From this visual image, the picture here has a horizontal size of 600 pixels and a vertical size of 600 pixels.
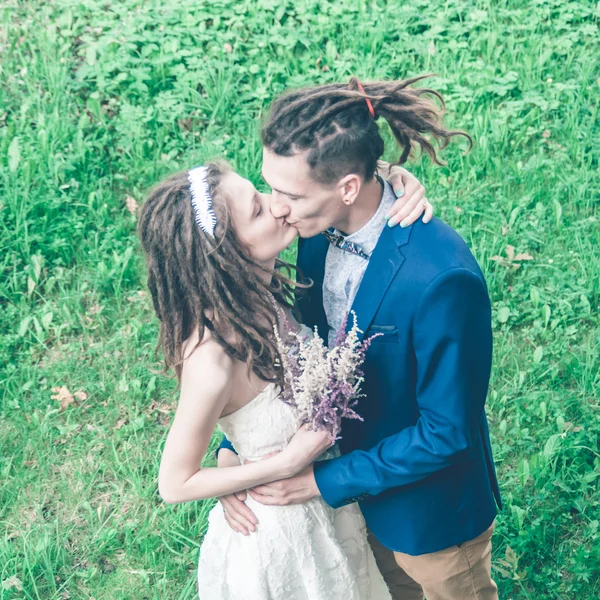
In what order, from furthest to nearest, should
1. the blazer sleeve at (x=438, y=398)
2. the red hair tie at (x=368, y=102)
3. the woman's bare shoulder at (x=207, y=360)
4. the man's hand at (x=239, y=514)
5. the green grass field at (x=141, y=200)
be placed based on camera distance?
the green grass field at (x=141, y=200)
the man's hand at (x=239, y=514)
the red hair tie at (x=368, y=102)
the woman's bare shoulder at (x=207, y=360)
the blazer sleeve at (x=438, y=398)

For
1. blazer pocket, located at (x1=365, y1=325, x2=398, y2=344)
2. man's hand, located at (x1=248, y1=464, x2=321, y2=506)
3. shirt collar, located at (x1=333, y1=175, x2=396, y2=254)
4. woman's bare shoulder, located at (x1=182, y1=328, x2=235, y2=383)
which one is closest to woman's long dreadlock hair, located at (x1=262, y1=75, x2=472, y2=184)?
shirt collar, located at (x1=333, y1=175, x2=396, y2=254)

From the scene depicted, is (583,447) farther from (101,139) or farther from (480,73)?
(101,139)

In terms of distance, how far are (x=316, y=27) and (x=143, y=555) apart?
4.51 m

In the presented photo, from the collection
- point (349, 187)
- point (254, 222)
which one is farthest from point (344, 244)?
point (254, 222)

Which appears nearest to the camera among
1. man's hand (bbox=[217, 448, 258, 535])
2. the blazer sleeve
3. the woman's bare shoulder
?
the blazer sleeve

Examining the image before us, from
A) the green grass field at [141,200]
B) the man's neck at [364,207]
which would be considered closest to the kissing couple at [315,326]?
the man's neck at [364,207]

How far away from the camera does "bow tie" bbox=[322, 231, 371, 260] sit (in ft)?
9.73

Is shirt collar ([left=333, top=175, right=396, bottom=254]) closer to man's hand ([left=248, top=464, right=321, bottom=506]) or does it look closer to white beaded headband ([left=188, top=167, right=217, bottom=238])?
white beaded headband ([left=188, top=167, right=217, bottom=238])

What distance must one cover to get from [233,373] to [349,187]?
78 centimetres

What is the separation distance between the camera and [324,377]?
2.56 m

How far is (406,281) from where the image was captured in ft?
8.63

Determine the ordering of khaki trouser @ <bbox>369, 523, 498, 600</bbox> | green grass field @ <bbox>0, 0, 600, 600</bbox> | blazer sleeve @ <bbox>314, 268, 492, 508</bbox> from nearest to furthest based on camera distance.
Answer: blazer sleeve @ <bbox>314, 268, 492, 508</bbox> → khaki trouser @ <bbox>369, 523, 498, 600</bbox> → green grass field @ <bbox>0, 0, 600, 600</bbox>

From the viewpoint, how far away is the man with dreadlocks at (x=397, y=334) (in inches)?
103

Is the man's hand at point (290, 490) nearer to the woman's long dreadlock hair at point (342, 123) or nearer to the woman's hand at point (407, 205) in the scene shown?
the woman's hand at point (407, 205)
